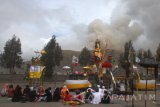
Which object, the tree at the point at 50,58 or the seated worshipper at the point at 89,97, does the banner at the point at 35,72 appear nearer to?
the seated worshipper at the point at 89,97

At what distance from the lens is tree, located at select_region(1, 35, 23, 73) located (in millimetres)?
A: 93125

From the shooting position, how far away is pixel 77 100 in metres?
25.8

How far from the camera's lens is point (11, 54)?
94.5 meters

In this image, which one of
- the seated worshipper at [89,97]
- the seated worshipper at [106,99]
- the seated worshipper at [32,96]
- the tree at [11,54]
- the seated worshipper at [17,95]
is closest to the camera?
the seated worshipper at [17,95]

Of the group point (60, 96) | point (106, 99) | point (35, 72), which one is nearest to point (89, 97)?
point (106, 99)

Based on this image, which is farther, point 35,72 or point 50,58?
point 50,58

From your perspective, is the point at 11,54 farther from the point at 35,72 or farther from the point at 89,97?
the point at 89,97

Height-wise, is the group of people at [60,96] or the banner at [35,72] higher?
the banner at [35,72]

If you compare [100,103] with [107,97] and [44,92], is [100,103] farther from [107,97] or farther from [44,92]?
[44,92]

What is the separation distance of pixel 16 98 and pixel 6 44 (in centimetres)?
7423

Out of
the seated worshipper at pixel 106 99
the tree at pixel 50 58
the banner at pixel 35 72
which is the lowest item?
the seated worshipper at pixel 106 99

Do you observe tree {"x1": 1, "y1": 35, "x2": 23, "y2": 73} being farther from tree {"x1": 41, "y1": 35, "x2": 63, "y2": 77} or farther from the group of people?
the group of people

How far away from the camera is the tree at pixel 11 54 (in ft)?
306

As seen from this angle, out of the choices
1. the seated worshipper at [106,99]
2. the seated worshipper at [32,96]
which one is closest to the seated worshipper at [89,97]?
the seated worshipper at [106,99]
